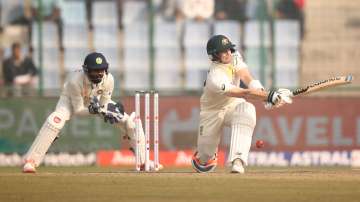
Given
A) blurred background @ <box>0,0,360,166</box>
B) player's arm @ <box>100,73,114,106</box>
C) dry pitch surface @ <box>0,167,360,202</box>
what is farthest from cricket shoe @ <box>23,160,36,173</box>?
blurred background @ <box>0,0,360,166</box>

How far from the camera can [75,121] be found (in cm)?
1917

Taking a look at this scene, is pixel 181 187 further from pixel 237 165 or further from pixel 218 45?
pixel 218 45

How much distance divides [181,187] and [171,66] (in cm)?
923

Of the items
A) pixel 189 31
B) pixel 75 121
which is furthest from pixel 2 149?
pixel 189 31

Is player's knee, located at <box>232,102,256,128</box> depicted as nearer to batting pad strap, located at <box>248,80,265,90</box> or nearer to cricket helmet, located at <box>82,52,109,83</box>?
batting pad strap, located at <box>248,80,265,90</box>

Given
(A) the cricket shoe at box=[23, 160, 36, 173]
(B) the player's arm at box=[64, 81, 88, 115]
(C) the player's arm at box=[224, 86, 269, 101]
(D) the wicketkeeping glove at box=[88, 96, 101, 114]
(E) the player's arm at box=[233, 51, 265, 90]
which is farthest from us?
(D) the wicketkeeping glove at box=[88, 96, 101, 114]

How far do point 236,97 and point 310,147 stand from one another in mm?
7700

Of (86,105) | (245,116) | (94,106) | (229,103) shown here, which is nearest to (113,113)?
(94,106)

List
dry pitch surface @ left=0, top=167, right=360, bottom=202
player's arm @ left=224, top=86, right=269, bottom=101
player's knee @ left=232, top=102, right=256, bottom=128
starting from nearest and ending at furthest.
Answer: dry pitch surface @ left=0, top=167, right=360, bottom=202 → player's arm @ left=224, top=86, right=269, bottom=101 → player's knee @ left=232, top=102, right=256, bottom=128

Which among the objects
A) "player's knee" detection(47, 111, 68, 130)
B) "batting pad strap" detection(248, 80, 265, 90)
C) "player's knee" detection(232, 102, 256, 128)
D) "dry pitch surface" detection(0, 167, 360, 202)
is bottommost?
"dry pitch surface" detection(0, 167, 360, 202)

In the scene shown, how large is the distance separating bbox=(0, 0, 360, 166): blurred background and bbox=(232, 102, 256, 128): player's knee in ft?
22.7

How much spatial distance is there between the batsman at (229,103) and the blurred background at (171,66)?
6.18 metres

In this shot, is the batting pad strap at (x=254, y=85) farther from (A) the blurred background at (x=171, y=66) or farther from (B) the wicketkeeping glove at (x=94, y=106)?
(A) the blurred background at (x=171, y=66)

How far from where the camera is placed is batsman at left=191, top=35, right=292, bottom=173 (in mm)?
11859
